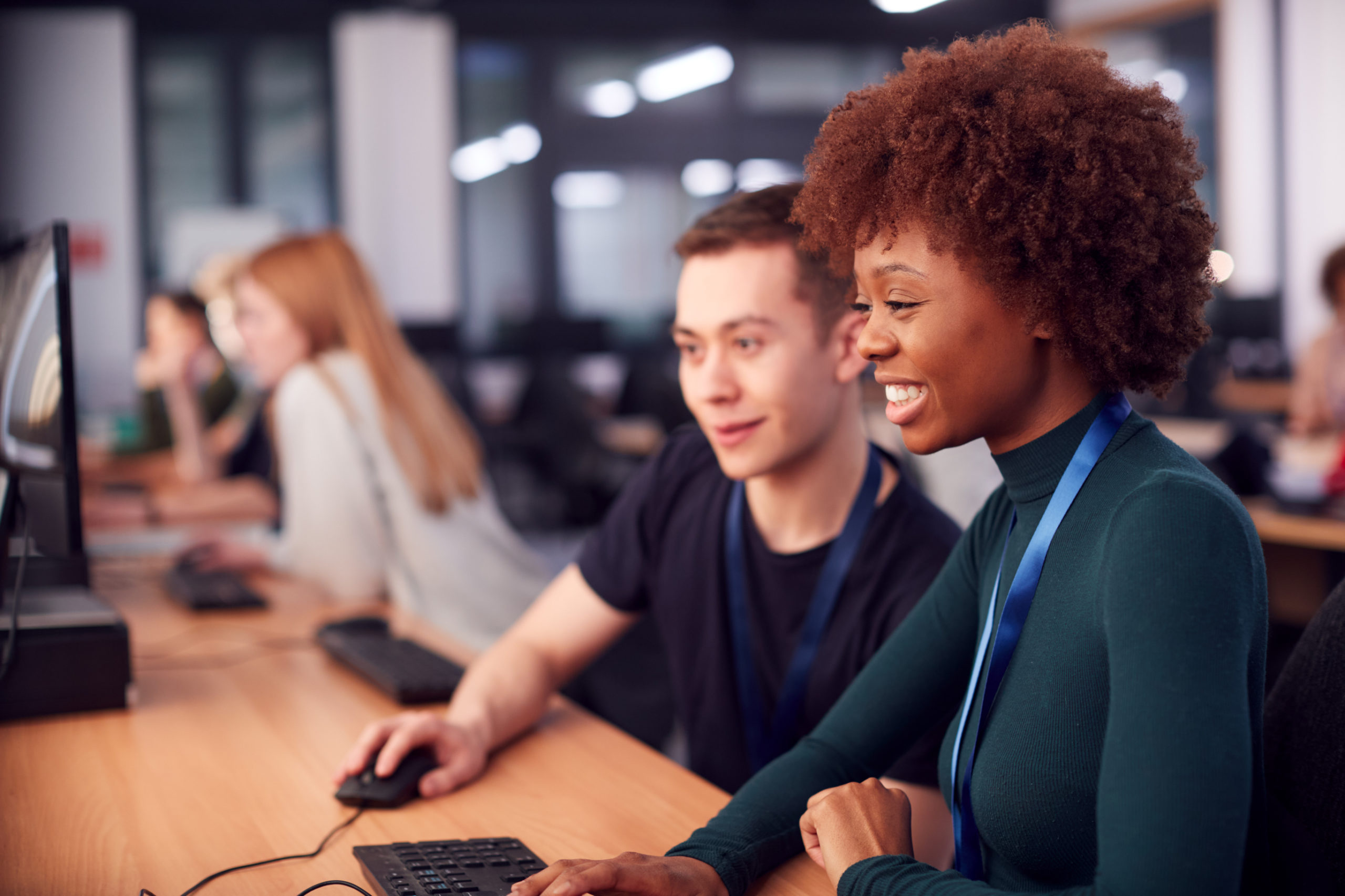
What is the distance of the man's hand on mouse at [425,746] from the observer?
126 centimetres

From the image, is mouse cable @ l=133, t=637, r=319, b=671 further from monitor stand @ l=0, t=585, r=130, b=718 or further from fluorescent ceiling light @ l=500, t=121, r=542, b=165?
fluorescent ceiling light @ l=500, t=121, r=542, b=165

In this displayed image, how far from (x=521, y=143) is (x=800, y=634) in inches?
293

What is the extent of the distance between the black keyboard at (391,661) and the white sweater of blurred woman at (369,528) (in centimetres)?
53

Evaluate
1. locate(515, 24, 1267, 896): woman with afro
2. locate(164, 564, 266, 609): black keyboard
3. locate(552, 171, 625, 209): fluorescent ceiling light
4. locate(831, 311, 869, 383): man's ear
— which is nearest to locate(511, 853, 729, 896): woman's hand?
locate(515, 24, 1267, 896): woman with afro

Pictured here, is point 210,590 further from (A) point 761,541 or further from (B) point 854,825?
(B) point 854,825

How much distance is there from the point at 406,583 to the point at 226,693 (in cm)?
87

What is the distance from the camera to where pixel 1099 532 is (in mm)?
864

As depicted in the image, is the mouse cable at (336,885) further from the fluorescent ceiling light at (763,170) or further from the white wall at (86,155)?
the fluorescent ceiling light at (763,170)

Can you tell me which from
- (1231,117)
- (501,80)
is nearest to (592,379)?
(501,80)

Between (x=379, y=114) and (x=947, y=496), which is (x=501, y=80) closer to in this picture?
(x=379, y=114)

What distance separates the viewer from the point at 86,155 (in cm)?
708

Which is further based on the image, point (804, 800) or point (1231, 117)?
point (1231, 117)

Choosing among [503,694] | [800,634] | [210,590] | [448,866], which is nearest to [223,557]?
[210,590]

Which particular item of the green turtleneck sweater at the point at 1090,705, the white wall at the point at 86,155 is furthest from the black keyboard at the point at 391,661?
the white wall at the point at 86,155
